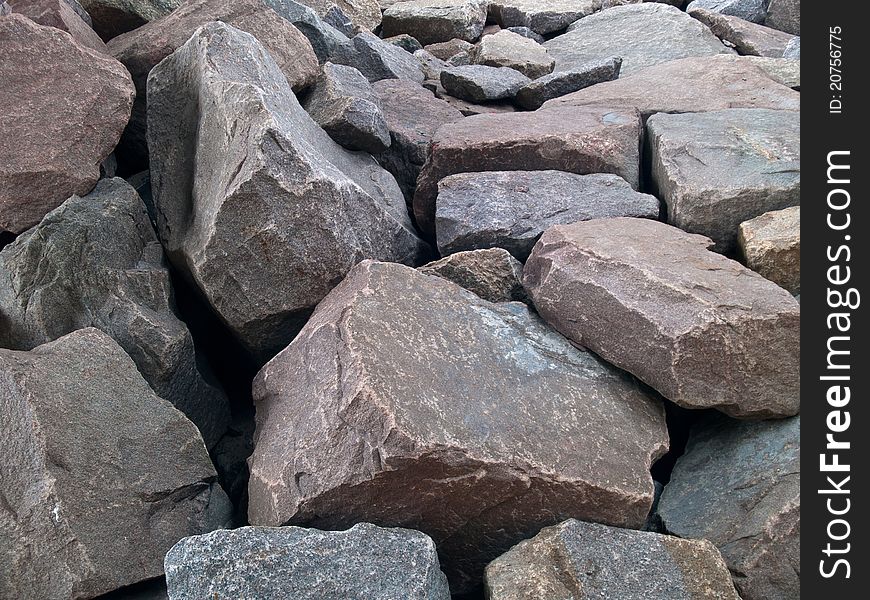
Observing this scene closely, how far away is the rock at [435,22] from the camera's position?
562cm

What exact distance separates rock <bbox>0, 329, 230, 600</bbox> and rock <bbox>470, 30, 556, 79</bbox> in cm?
327

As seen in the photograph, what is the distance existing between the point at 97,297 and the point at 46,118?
2.01 feet

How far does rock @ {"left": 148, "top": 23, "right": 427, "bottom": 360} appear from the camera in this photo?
7.22 feet

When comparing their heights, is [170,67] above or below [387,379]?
above

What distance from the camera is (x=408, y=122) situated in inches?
137

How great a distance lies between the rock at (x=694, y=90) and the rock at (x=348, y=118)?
105cm

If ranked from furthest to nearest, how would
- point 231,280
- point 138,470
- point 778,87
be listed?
point 778,87, point 231,280, point 138,470

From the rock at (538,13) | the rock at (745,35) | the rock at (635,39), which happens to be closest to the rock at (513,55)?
the rock at (635,39)

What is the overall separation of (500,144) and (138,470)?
5.76ft

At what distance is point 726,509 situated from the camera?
80.2 inches

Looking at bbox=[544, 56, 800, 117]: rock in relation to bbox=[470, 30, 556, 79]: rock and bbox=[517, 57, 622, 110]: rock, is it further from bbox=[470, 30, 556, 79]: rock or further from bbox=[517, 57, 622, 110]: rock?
bbox=[470, 30, 556, 79]: rock

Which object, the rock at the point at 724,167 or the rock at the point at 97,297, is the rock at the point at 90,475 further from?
the rock at the point at 724,167
